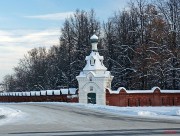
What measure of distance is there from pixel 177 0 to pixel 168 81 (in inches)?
479

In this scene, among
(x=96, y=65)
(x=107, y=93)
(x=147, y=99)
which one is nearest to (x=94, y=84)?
(x=107, y=93)

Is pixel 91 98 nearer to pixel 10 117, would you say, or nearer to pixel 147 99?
pixel 147 99

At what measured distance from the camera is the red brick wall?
180 feet

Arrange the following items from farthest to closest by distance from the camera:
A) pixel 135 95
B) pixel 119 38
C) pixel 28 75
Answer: pixel 28 75 < pixel 119 38 < pixel 135 95

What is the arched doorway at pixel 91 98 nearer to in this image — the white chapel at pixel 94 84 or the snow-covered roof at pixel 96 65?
the white chapel at pixel 94 84

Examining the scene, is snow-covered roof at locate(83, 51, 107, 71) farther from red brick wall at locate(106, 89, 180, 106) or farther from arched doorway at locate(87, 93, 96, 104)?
red brick wall at locate(106, 89, 180, 106)

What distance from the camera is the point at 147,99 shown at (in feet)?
186

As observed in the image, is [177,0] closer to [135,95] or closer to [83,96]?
[135,95]

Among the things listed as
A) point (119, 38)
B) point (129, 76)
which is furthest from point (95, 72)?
point (119, 38)

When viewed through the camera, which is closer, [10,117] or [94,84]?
[10,117]

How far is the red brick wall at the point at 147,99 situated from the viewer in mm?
54906

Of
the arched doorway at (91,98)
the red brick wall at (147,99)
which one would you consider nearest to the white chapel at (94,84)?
the arched doorway at (91,98)

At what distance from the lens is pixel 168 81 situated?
62.9m

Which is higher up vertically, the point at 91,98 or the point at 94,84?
the point at 94,84
